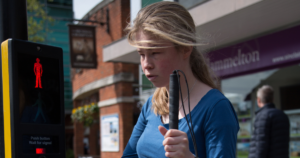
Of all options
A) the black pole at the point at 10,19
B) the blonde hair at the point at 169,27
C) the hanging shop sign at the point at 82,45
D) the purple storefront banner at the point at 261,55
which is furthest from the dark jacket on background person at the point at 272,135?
the hanging shop sign at the point at 82,45

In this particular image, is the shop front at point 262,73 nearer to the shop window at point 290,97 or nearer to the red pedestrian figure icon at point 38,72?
the shop window at point 290,97

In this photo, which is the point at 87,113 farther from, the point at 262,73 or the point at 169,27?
the point at 169,27

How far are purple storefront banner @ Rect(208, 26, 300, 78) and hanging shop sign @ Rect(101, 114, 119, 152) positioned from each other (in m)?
4.96

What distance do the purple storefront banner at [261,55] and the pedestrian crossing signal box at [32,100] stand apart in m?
4.63

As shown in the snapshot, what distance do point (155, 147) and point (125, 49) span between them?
7093mm

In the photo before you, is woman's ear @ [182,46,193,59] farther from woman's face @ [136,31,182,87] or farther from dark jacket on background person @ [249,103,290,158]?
dark jacket on background person @ [249,103,290,158]

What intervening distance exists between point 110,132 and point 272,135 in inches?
299

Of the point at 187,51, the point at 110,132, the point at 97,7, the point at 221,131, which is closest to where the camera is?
the point at 221,131

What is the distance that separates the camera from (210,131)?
1.49 metres

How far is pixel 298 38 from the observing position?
5.92 m

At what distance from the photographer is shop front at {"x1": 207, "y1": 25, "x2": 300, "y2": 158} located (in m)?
6.23

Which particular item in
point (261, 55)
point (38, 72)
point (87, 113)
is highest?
point (261, 55)

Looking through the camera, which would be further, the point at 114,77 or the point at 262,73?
the point at 114,77

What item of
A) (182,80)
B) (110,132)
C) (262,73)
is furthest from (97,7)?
(182,80)
